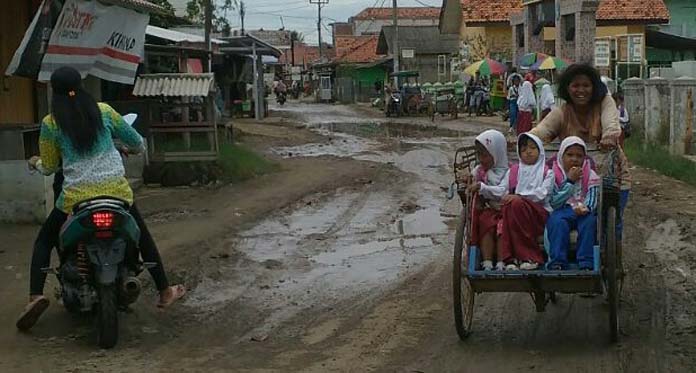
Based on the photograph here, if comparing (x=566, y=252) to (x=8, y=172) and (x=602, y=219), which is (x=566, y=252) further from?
(x=8, y=172)

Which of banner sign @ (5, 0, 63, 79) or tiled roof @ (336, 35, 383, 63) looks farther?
tiled roof @ (336, 35, 383, 63)

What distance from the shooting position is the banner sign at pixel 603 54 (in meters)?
24.3

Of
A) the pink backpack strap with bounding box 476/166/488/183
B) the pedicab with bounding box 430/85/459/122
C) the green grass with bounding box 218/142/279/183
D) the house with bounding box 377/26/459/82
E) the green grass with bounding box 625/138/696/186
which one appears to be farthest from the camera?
the house with bounding box 377/26/459/82

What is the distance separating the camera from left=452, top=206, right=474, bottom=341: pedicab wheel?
597 cm

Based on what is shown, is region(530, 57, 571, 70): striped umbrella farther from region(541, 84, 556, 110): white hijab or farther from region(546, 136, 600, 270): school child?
region(546, 136, 600, 270): school child

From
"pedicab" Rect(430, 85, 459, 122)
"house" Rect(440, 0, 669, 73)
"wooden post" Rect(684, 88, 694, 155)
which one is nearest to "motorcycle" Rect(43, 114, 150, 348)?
"wooden post" Rect(684, 88, 694, 155)

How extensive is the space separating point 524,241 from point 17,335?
348 cm

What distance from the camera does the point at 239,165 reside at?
1570cm

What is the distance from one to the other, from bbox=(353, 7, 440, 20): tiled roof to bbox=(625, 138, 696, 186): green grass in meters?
80.8

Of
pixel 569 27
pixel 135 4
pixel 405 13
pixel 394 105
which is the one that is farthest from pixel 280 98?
pixel 135 4

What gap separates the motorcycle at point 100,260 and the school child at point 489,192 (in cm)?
226

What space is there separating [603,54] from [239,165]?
1235 cm

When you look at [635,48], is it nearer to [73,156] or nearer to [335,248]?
[335,248]

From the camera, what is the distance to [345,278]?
8.48 metres
